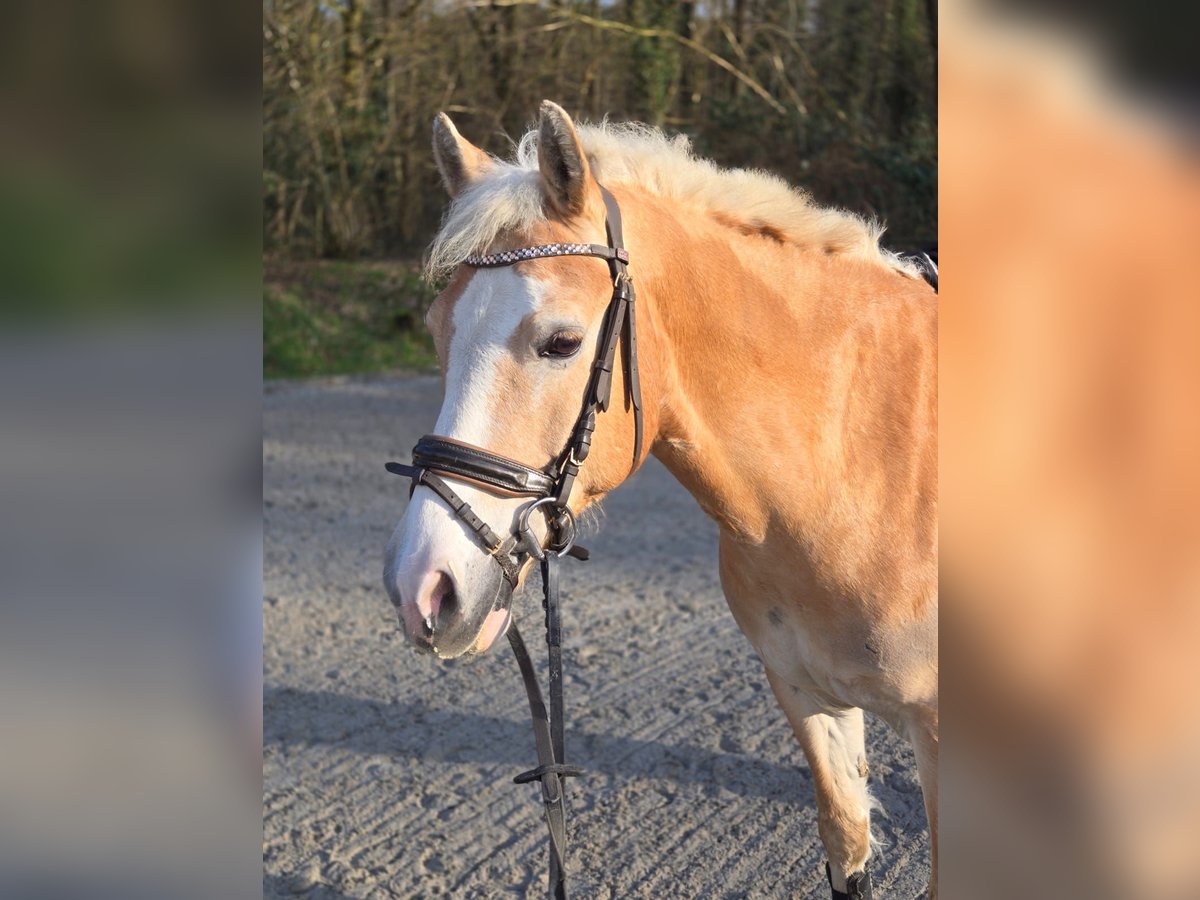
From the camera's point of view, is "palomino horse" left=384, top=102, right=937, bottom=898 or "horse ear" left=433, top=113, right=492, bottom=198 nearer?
"palomino horse" left=384, top=102, right=937, bottom=898

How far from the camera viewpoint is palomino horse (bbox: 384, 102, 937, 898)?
1770 millimetres

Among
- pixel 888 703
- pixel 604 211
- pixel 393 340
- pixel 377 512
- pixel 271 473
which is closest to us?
pixel 604 211

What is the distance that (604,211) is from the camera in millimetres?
1896

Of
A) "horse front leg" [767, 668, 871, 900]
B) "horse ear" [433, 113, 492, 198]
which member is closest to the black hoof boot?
"horse front leg" [767, 668, 871, 900]

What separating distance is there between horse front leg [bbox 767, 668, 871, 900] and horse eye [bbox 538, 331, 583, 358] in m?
1.11

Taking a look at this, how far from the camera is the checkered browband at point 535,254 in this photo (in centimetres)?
180

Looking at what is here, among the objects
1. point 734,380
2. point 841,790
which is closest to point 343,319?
point 841,790

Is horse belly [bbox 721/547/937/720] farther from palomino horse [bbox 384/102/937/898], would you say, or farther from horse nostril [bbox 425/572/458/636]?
horse nostril [bbox 425/572/458/636]

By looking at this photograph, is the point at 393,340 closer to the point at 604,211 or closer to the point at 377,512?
the point at 377,512

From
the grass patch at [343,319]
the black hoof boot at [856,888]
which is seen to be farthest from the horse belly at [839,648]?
the grass patch at [343,319]

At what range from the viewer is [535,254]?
5.92 feet
